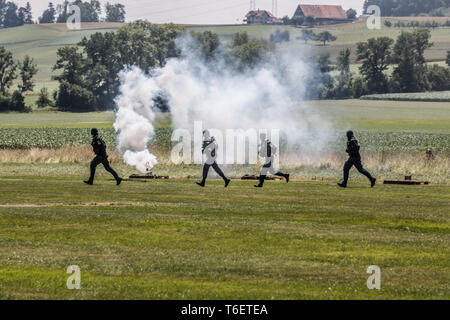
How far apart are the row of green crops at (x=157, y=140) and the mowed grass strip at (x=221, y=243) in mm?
25509

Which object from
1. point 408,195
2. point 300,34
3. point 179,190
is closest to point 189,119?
point 179,190

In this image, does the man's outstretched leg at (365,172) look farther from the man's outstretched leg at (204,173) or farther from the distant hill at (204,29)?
the distant hill at (204,29)

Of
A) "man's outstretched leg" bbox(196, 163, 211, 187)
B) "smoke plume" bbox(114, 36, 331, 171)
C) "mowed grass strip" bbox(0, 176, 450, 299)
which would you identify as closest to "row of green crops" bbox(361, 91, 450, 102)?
"smoke plume" bbox(114, 36, 331, 171)

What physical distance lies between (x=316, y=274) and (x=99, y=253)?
423cm

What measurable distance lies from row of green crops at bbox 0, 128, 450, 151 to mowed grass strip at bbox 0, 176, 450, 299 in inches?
1004

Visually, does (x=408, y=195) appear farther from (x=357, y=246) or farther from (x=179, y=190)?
(x=357, y=246)

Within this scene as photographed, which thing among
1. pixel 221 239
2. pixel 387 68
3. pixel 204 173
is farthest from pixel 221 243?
pixel 387 68

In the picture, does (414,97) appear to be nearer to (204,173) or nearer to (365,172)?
(365,172)

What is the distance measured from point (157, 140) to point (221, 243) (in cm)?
3903

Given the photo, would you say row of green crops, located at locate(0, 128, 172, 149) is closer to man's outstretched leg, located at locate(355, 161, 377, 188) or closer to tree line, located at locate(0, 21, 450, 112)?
man's outstretched leg, located at locate(355, 161, 377, 188)

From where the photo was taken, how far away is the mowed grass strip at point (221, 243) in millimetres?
13508

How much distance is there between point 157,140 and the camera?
2218 inches

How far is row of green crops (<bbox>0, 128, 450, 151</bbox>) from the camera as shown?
177ft

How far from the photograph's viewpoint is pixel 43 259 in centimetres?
1566
